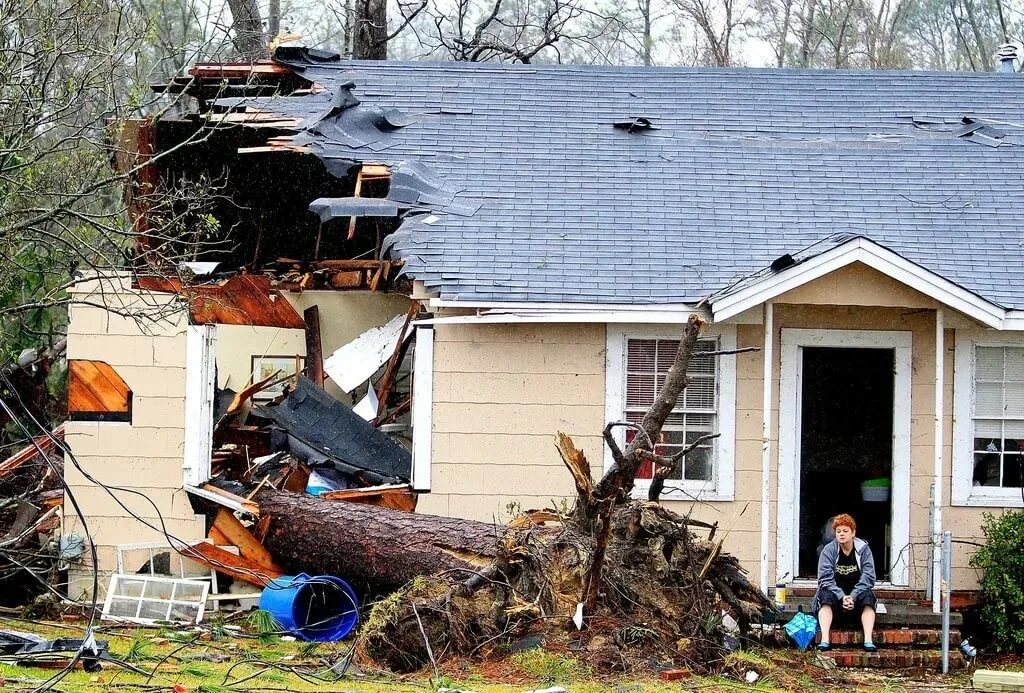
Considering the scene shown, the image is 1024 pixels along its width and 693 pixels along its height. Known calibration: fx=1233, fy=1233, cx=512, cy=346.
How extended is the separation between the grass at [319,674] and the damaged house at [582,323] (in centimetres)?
151

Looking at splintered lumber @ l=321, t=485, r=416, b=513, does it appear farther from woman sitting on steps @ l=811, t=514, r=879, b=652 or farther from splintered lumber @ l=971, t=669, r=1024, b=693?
splintered lumber @ l=971, t=669, r=1024, b=693

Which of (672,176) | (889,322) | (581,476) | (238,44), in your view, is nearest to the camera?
(581,476)

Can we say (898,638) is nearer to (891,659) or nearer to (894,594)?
(891,659)

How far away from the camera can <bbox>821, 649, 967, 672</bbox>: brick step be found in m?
9.70

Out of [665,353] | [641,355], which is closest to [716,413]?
[665,353]

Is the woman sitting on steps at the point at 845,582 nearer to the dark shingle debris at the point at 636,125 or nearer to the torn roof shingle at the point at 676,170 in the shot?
the torn roof shingle at the point at 676,170

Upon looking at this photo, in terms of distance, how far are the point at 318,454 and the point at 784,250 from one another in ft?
15.9

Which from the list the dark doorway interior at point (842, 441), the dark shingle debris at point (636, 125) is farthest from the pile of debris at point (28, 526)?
the dark doorway interior at point (842, 441)

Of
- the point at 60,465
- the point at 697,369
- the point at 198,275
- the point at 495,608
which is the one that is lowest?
the point at 495,608

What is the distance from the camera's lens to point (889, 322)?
36.8 ft

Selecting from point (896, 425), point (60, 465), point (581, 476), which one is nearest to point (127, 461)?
point (60, 465)

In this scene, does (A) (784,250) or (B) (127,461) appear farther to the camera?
(A) (784,250)

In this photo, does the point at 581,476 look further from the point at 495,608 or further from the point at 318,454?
the point at 318,454

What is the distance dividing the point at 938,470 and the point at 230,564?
6278mm
